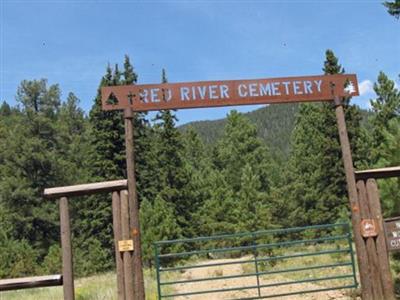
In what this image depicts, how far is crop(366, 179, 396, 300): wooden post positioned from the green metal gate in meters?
0.93

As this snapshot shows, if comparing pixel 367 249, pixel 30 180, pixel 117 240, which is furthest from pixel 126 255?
pixel 30 180

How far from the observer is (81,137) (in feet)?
136

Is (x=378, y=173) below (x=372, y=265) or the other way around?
the other way around

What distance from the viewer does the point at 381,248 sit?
6.73 meters

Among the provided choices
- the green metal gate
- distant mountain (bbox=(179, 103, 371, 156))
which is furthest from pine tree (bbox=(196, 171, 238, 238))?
distant mountain (bbox=(179, 103, 371, 156))

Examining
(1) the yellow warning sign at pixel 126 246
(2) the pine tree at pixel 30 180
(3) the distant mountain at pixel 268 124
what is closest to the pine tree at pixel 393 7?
(1) the yellow warning sign at pixel 126 246

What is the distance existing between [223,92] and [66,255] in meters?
3.06

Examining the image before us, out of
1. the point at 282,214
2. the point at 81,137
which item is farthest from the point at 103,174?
the point at 81,137

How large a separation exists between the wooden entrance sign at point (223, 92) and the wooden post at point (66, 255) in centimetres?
148

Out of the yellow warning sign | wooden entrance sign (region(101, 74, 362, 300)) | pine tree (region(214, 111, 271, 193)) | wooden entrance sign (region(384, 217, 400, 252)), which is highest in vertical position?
pine tree (region(214, 111, 271, 193))

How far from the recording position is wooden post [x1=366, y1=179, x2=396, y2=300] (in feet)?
21.9

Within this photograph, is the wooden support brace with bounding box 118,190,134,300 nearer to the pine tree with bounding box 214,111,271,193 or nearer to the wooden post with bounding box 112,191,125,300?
the wooden post with bounding box 112,191,125,300

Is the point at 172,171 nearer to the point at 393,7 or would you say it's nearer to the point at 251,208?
the point at 251,208

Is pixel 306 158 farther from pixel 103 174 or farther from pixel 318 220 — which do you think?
pixel 103 174
